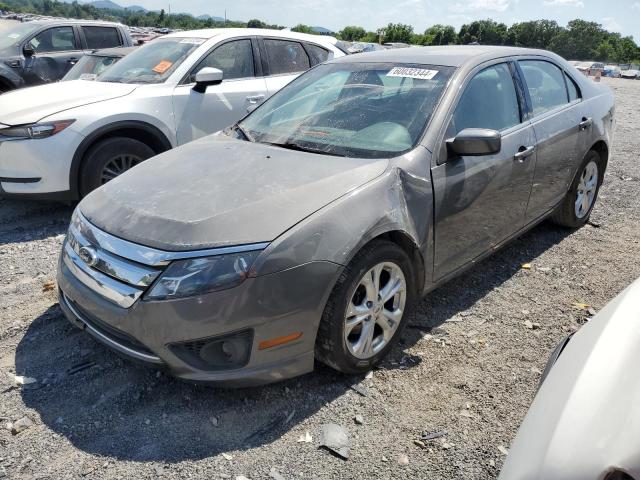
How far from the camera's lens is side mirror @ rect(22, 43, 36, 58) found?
29.7ft

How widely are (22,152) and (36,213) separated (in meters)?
0.83

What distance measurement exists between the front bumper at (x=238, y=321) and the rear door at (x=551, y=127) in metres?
2.25

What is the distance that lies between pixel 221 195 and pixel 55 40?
335 inches

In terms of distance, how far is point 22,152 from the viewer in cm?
477

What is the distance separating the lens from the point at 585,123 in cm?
445

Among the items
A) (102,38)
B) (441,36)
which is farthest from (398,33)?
(102,38)

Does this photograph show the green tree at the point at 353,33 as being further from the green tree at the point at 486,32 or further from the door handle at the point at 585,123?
the door handle at the point at 585,123

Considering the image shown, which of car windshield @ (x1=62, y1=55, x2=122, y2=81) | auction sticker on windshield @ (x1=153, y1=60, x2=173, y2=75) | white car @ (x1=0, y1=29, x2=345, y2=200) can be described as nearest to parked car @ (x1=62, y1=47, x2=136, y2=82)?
car windshield @ (x1=62, y1=55, x2=122, y2=81)

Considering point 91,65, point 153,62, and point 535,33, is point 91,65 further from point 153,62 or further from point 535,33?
point 535,33

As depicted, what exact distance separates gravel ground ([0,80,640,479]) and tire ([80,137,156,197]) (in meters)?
1.43

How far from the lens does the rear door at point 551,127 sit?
396 cm

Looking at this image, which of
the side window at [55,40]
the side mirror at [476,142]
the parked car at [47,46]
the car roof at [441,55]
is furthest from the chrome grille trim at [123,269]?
the side window at [55,40]

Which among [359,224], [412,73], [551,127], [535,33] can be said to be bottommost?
[359,224]

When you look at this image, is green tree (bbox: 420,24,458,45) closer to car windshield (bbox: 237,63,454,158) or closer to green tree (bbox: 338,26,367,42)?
green tree (bbox: 338,26,367,42)
